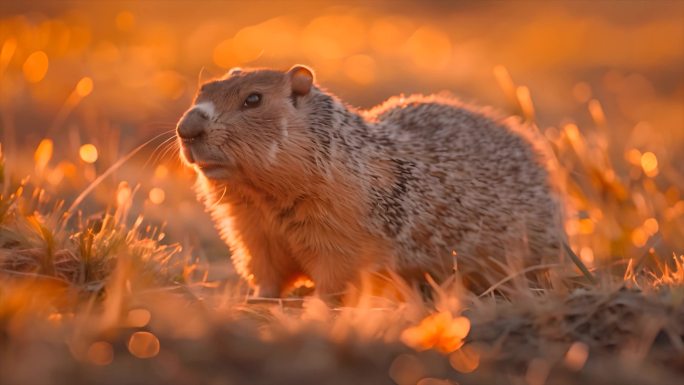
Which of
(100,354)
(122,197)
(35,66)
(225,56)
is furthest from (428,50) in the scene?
(100,354)

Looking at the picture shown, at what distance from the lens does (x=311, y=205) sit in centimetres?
588

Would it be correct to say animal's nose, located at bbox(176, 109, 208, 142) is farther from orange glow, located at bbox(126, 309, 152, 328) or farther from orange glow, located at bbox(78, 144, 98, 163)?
orange glow, located at bbox(126, 309, 152, 328)

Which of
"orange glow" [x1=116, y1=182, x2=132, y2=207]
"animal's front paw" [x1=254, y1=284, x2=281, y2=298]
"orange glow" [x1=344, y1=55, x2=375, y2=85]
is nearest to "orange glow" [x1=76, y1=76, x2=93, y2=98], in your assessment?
"orange glow" [x1=116, y1=182, x2=132, y2=207]

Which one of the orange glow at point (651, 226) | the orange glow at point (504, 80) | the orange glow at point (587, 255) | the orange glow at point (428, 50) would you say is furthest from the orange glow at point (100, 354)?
the orange glow at point (428, 50)

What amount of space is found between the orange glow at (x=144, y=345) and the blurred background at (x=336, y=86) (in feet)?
8.05

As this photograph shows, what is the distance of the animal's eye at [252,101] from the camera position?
19.0 feet

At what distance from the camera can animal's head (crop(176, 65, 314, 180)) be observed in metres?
5.49

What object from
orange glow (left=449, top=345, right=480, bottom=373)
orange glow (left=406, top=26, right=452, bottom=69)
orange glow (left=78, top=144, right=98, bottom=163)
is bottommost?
orange glow (left=449, top=345, right=480, bottom=373)

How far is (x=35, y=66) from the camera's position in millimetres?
11594

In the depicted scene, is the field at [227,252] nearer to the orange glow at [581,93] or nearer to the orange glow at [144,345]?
the orange glow at [144,345]

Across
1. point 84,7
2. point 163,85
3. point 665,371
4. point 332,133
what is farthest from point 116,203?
point 84,7

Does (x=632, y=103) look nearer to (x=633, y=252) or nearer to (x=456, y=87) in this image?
(x=456, y=87)

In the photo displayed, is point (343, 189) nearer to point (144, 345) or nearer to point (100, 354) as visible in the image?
point (144, 345)

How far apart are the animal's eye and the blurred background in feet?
3.17
